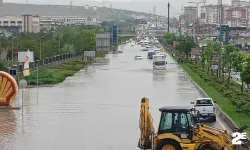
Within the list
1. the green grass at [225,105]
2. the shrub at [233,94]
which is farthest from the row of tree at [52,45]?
the green grass at [225,105]

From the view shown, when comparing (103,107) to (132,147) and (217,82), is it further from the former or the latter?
(217,82)

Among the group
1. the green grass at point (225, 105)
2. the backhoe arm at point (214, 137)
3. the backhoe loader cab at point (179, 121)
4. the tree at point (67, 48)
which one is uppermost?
the tree at point (67, 48)

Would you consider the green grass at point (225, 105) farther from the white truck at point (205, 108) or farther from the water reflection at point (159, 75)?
the water reflection at point (159, 75)

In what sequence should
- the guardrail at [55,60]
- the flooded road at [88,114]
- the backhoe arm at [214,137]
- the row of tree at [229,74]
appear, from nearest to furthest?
the backhoe arm at [214,137]
the flooded road at [88,114]
the row of tree at [229,74]
the guardrail at [55,60]

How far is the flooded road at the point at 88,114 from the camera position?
50.3ft

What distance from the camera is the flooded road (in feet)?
50.3

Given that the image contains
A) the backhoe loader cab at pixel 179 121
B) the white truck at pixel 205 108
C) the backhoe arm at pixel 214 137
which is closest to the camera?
the backhoe arm at pixel 214 137

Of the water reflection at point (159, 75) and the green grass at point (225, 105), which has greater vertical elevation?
the water reflection at point (159, 75)

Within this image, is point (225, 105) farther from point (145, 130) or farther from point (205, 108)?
point (145, 130)

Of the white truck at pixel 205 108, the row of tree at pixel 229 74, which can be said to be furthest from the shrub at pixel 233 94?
the white truck at pixel 205 108

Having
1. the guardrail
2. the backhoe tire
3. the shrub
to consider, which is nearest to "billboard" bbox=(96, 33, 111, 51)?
the guardrail

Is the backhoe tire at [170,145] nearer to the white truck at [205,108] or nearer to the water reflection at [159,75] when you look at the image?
the white truck at [205,108]

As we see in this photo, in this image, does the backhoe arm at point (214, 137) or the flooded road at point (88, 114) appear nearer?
the backhoe arm at point (214, 137)

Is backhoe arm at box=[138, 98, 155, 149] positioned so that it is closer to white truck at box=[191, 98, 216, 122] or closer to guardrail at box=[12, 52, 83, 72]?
white truck at box=[191, 98, 216, 122]
